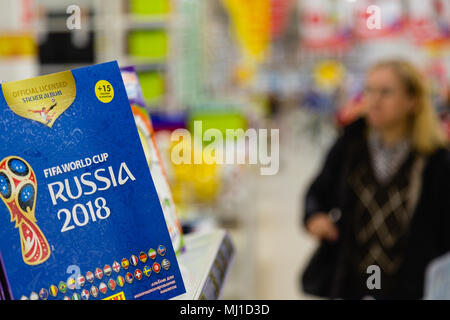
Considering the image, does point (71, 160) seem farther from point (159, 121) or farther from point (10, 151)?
point (159, 121)

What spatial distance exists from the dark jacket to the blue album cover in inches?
50.7

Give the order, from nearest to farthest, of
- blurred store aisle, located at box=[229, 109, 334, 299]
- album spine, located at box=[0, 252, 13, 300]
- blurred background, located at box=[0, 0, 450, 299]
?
1. album spine, located at box=[0, 252, 13, 300]
2. blurred background, located at box=[0, 0, 450, 299]
3. blurred store aisle, located at box=[229, 109, 334, 299]

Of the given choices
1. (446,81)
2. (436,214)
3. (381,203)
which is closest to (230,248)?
(381,203)

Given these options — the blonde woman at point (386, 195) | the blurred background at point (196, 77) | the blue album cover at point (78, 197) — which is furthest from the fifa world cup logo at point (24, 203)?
the blonde woman at point (386, 195)

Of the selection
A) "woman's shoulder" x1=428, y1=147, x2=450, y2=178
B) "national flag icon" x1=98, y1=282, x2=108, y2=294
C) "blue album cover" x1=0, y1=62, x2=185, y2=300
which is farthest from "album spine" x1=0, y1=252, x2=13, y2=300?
"woman's shoulder" x1=428, y1=147, x2=450, y2=178

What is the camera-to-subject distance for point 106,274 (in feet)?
2.28

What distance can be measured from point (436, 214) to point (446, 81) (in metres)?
12.9

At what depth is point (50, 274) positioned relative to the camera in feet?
2.16

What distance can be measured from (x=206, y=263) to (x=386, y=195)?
1.29 metres

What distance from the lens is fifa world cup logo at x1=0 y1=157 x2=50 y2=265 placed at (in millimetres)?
652

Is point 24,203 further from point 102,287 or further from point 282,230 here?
point 282,230

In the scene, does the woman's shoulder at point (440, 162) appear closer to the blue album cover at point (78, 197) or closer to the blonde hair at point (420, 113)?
the blonde hair at point (420, 113)

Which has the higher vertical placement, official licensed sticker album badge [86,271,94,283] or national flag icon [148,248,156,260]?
national flag icon [148,248,156,260]

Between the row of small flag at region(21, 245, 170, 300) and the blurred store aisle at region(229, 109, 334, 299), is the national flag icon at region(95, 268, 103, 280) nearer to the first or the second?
the row of small flag at region(21, 245, 170, 300)
